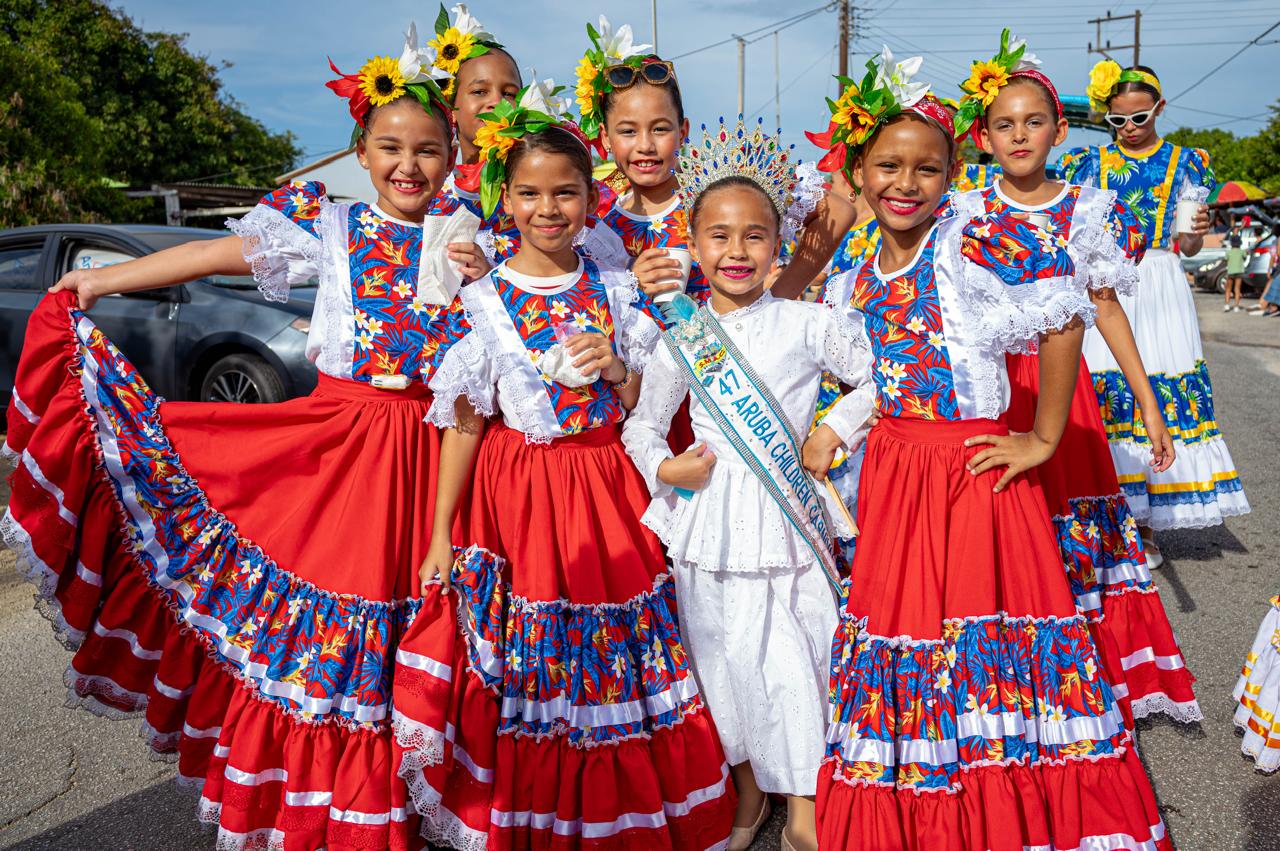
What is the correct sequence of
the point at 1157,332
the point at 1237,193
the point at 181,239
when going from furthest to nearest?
the point at 1237,193 → the point at 181,239 → the point at 1157,332

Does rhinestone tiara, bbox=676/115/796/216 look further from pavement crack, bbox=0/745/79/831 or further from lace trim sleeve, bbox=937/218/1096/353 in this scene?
pavement crack, bbox=0/745/79/831

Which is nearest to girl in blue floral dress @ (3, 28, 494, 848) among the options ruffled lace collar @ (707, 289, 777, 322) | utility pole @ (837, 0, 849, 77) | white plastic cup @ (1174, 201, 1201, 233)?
ruffled lace collar @ (707, 289, 777, 322)

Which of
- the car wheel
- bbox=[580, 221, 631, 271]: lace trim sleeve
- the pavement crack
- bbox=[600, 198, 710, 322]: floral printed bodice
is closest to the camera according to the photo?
the pavement crack

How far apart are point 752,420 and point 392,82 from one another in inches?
55.9

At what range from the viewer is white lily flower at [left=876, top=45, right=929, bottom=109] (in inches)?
92.7

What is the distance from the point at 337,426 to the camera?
272 centimetres

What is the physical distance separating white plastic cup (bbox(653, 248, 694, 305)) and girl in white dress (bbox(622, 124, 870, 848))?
7 cm

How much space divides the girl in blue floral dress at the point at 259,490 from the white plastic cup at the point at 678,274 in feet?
2.02

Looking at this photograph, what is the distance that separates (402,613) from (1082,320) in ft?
6.36

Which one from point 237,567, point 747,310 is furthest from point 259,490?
point 747,310

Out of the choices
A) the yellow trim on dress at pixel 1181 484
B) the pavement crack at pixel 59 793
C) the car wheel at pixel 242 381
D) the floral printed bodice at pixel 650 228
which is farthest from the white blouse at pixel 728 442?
the car wheel at pixel 242 381

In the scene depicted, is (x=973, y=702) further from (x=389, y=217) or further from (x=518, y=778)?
(x=389, y=217)

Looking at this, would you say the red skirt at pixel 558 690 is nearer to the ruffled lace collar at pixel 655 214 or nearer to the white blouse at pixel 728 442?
the white blouse at pixel 728 442

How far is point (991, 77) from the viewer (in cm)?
346
